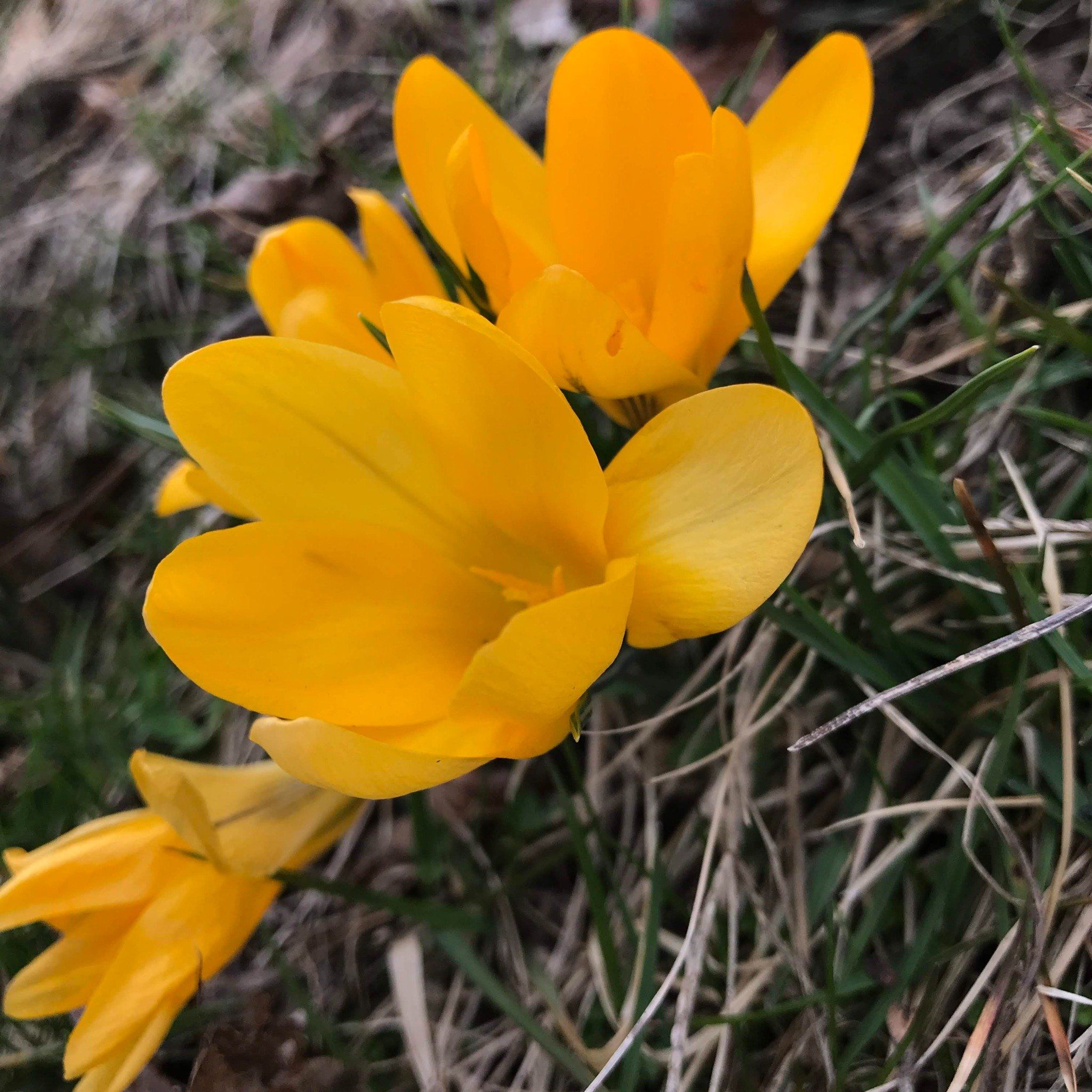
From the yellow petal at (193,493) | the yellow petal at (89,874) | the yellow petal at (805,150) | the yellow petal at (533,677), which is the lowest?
the yellow petal at (89,874)

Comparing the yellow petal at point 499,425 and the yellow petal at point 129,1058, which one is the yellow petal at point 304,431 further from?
the yellow petal at point 129,1058

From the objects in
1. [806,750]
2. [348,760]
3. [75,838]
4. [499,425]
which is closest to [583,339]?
[499,425]

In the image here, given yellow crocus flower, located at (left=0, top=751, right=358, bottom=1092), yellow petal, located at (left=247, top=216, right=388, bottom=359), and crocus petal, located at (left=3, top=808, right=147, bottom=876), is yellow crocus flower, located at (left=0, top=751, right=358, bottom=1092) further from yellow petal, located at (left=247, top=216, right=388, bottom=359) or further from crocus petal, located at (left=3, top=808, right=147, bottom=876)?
yellow petal, located at (left=247, top=216, right=388, bottom=359)

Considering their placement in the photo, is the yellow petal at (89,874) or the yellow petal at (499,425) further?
the yellow petal at (89,874)

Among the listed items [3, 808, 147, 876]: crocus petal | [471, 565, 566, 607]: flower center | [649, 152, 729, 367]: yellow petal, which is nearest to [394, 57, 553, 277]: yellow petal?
[649, 152, 729, 367]: yellow petal

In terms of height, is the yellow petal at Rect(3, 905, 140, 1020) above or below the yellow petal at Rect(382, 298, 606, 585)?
below

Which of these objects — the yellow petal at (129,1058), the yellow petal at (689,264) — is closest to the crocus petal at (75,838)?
the yellow petal at (129,1058)

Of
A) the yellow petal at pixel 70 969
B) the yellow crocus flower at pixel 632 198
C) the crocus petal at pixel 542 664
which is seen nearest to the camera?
the crocus petal at pixel 542 664
